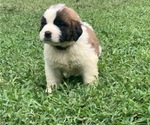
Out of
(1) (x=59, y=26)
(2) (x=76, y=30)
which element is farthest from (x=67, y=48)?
(1) (x=59, y=26)

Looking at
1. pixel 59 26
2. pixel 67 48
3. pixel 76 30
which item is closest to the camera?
pixel 59 26

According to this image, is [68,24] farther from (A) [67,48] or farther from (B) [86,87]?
(B) [86,87]

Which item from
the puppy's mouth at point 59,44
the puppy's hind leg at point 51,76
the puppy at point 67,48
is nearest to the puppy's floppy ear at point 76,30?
the puppy at point 67,48

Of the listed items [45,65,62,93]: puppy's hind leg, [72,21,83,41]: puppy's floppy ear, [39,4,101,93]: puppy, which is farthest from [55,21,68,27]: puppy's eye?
[45,65,62,93]: puppy's hind leg

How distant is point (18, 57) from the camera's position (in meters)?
7.58

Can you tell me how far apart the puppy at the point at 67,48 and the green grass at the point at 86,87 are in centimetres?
16

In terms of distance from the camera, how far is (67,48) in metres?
5.52

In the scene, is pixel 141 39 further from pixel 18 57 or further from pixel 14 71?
pixel 14 71

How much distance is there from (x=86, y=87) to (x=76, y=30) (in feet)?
2.22

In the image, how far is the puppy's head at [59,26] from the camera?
16.5ft

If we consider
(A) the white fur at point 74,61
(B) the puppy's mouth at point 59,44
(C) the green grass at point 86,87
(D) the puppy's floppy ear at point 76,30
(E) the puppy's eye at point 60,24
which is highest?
A: (E) the puppy's eye at point 60,24

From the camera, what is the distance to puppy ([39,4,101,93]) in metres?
5.11

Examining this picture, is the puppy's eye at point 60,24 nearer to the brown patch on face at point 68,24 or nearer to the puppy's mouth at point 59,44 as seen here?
the brown patch on face at point 68,24

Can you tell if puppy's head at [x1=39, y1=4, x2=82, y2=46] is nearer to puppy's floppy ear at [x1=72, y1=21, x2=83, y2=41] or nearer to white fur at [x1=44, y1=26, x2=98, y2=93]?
puppy's floppy ear at [x1=72, y1=21, x2=83, y2=41]
